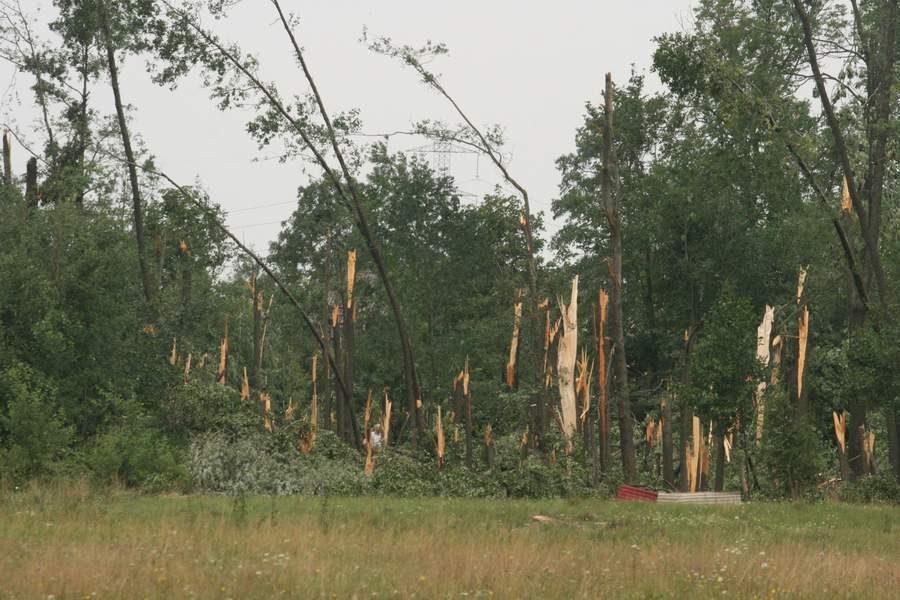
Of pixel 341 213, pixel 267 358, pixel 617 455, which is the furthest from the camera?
pixel 267 358

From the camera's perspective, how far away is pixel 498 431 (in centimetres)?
4303

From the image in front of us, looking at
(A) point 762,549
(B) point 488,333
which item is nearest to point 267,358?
(B) point 488,333

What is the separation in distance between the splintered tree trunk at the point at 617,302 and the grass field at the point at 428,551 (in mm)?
6805

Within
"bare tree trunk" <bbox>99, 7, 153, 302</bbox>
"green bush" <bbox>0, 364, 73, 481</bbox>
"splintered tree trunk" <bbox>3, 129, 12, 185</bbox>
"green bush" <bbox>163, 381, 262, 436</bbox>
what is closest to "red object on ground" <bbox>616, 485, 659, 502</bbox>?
"green bush" <bbox>163, 381, 262, 436</bbox>

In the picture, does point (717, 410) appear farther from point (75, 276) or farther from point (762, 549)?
point (75, 276)

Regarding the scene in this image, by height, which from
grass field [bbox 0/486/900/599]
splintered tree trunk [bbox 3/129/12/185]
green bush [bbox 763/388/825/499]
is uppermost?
splintered tree trunk [bbox 3/129/12/185]

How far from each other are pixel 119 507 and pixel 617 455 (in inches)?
1023

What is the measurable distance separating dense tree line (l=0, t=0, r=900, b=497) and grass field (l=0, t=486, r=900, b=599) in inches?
213

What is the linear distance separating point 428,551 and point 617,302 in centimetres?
1409

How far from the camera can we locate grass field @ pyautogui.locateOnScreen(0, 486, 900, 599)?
1065cm

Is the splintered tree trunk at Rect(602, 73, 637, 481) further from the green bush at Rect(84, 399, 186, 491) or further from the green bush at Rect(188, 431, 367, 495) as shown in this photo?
the green bush at Rect(84, 399, 186, 491)

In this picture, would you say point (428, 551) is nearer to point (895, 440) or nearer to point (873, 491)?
point (873, 491)

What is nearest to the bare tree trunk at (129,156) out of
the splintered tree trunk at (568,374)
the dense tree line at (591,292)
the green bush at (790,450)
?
the dense tree line at (591,292)

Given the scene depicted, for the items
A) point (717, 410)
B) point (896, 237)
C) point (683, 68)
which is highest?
point (683, 68)
